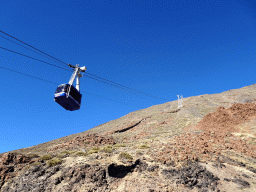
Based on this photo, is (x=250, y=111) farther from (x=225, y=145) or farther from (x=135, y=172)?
(x=135, y=172)

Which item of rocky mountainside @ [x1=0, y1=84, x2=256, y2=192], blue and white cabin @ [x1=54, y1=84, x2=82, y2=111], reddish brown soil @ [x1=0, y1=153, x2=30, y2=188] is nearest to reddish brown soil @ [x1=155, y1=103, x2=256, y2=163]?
rocky mountainside @ [x1=0, y1=84, x2=256, y2=192]

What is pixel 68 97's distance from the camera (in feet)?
51.8

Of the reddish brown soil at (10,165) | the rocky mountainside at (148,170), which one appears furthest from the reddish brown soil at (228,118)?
the reddish brown soil at (10,165)

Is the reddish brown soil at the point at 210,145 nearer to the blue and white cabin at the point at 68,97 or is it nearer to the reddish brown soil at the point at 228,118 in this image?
the reddish brown soil at the point at 228,118

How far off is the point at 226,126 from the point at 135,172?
59.0 feet

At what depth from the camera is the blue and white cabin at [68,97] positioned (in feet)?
51.6

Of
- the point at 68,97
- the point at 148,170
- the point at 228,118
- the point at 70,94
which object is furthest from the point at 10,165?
the point at 228,118

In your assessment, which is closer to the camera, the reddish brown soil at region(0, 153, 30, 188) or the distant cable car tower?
the reddish brown soil at region(0, 153, 30, 188)

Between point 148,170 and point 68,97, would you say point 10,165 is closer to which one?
point 68,97

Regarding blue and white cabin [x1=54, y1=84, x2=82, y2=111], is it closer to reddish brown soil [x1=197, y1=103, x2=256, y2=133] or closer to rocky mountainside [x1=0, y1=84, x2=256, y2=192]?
rocky mountainside [x1=0, y1=84, x2=256, y2=192]

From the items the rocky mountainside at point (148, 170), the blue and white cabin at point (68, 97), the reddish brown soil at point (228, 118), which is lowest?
the rocky mountainside at point (148, 170)

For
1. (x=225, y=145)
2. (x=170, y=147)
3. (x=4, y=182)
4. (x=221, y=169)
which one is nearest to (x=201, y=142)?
(x=225, y=145)

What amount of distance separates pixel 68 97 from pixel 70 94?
462 mm

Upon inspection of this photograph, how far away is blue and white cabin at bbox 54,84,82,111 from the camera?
1572 centimetres
